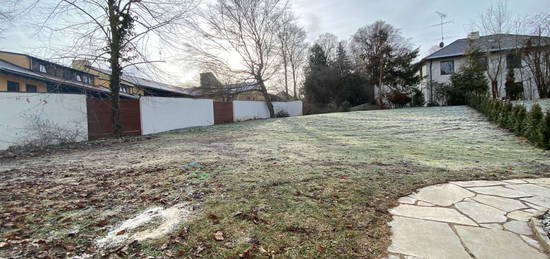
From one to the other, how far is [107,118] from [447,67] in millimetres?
23107

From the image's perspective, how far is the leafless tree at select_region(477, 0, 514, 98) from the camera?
15.9m

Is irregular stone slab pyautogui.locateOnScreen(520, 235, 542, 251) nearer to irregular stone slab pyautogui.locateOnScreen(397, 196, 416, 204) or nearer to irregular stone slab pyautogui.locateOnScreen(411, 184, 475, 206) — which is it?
irregular stone slab pyautogui.locateOnScreen(411, 184, 475, 206)

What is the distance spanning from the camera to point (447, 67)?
68.1ft

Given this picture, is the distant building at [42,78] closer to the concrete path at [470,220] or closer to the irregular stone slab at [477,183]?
the concrete path at [470,220]

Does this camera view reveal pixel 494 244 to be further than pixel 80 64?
No

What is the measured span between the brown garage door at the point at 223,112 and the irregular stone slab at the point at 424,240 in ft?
46.2

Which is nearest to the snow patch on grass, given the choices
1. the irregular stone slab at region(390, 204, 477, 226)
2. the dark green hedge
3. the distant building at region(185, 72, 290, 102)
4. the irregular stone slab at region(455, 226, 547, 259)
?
the irregular stone slab at region(390, 204, 477, 226)

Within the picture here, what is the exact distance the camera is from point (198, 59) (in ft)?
60.2

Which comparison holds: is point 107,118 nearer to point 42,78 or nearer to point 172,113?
point 172,113

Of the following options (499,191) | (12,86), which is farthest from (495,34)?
(12,86)

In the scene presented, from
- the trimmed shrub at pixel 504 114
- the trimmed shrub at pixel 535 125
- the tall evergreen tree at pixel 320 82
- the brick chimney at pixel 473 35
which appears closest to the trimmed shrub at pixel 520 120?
the trimmed shrub at pixel 535 125

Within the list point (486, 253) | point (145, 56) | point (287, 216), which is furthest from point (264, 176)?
point (145, 56)

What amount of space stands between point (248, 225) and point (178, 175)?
189cm

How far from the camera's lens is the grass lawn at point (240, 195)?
188 centimetres
